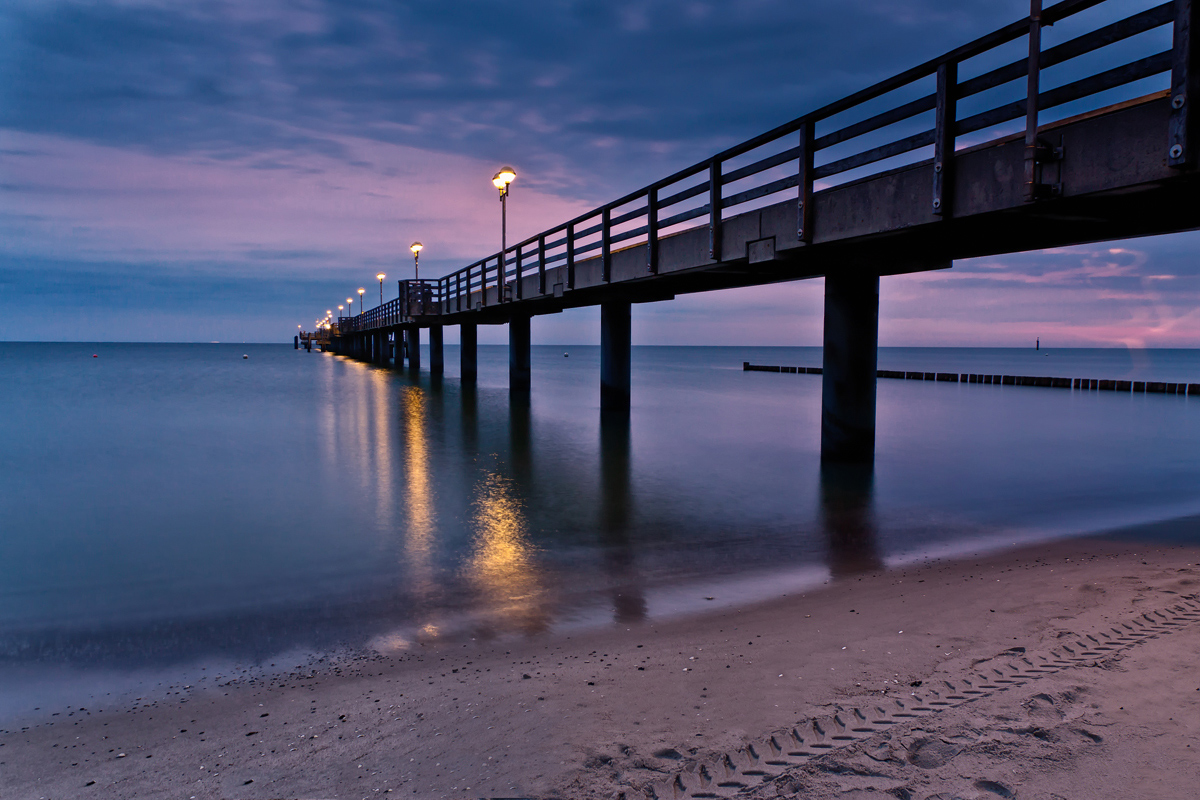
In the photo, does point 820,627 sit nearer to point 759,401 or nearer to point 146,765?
point 146,765

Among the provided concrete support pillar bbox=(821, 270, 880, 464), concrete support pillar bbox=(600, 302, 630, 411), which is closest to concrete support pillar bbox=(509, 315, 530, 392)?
concrete support pillar bbox=(600, 302, 630, 411)

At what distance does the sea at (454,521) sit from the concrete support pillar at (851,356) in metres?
0.98

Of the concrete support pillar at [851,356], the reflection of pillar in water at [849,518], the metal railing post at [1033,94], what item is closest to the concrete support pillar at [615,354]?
the concrete support pillar at [851,356]

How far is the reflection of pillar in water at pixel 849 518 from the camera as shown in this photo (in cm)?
861

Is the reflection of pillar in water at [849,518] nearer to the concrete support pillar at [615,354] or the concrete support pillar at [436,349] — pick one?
the concrete support pillar at [615,354]

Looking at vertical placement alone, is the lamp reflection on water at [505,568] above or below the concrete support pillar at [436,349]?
below

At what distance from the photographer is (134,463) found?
17.0 metres

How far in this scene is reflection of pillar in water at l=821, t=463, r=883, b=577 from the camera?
8609 millimetres

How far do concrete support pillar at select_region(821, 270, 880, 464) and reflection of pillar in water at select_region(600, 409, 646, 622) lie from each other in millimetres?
4632

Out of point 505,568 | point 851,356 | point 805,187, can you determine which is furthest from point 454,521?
point 851,356

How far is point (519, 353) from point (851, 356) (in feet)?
74.2

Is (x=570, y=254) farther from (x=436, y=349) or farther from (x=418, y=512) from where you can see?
(x=436, y=349)

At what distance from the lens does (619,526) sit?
10750 mm

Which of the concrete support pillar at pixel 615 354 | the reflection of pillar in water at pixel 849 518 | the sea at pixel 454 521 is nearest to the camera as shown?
the sea at pixel 454 521
